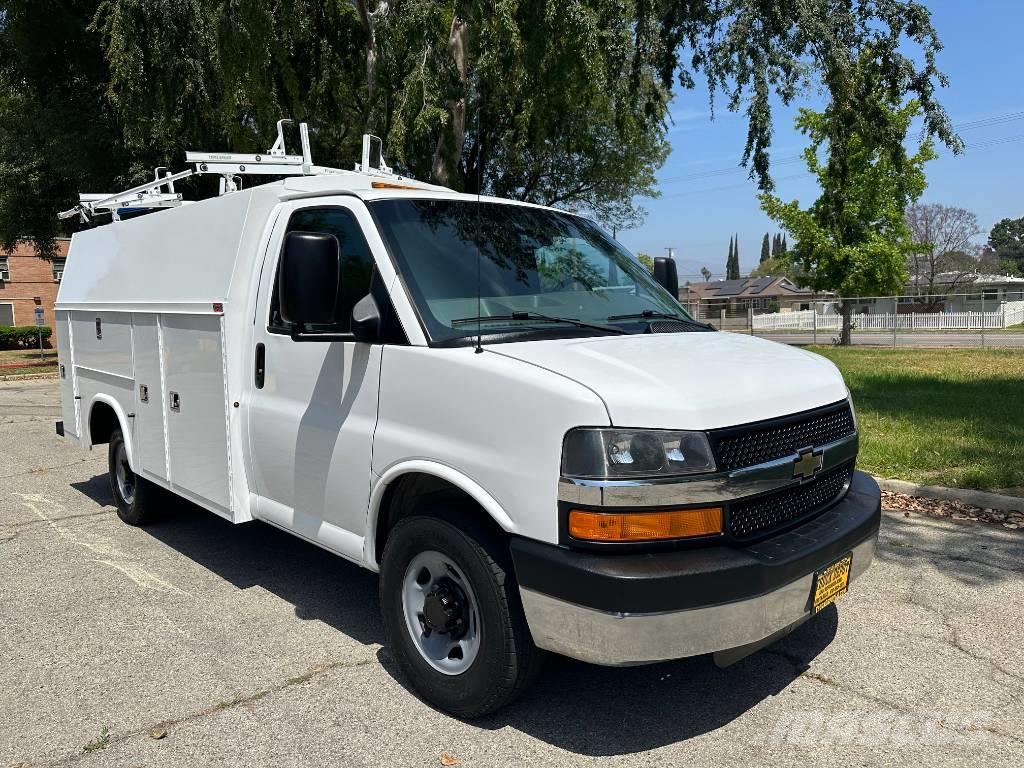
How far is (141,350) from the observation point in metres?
5.38

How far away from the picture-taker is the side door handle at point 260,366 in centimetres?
429

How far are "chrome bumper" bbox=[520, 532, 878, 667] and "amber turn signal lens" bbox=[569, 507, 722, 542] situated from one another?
248mm

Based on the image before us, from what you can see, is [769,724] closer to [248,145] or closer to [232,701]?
[232,701]

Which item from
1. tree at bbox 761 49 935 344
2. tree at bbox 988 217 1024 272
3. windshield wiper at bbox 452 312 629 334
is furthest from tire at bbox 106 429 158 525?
tree at bbox 988 217 1024 272

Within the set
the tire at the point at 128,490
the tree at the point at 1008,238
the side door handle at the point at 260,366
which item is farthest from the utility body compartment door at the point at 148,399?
the tree at the point at 1008,238

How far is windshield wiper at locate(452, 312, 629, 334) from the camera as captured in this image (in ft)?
11.6

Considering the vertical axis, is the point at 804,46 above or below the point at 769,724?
above

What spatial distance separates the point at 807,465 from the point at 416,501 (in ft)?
5.30

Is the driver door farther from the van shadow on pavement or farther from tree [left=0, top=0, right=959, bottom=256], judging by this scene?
→ tree [left=0, top=0, right=959, bottom=256]

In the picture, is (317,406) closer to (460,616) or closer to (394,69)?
(460,616)

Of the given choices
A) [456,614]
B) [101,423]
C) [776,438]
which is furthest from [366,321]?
[101,423]

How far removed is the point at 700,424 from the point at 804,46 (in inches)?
350

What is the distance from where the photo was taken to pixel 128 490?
6355 mm

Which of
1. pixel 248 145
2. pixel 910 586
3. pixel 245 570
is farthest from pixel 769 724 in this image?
pixel 248 145
